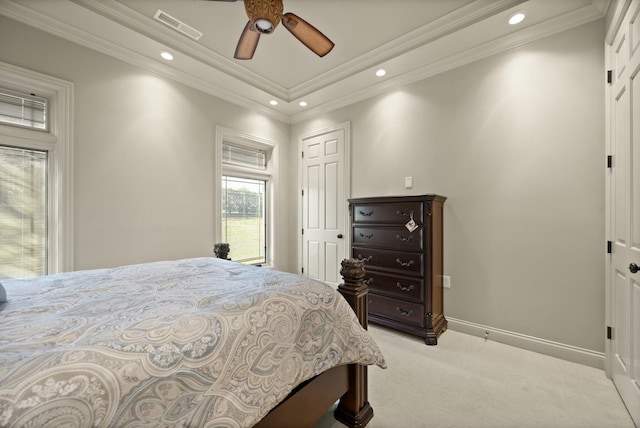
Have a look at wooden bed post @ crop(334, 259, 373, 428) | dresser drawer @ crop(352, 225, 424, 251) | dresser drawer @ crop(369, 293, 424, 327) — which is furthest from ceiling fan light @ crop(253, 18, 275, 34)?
dresser drawer @ crop(369, 293, 424, 327)

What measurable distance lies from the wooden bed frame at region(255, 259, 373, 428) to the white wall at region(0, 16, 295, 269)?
94.2 inches

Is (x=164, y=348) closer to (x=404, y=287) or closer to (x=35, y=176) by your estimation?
(x=404, y=287)

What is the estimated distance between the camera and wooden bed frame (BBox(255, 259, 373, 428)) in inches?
46.6

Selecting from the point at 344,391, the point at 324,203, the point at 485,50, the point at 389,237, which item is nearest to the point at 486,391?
the point at 344,391

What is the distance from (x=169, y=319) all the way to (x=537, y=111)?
3153 millimetres

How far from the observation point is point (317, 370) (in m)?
1.16

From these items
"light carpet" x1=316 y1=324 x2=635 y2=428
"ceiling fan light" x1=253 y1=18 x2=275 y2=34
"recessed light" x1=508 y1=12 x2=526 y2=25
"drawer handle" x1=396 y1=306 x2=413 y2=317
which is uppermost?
"recessed light" x1=508 y1=12 x2=526 y2=25

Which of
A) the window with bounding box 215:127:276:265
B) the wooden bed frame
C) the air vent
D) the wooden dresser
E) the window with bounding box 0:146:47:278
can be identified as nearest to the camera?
the wooden bed frame

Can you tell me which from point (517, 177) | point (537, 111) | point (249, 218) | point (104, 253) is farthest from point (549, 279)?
point (104, 253)

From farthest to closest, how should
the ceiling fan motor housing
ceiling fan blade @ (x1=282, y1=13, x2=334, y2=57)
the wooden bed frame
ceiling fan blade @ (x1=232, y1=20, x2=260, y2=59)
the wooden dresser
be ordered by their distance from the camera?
the wooden dresser < ceiling fan blade @ (x1=232, y1=20, x2=260, y2=59) < ceiling fan blade @ (x1=282, y1=13, x2=334, y2=57) < the ceiling fan motor housing < the wooden bed frame

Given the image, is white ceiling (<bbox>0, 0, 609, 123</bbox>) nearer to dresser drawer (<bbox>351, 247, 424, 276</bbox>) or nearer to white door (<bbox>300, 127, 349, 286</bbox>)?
white door (<bbox>300, 127, 349, 286</bbox>)

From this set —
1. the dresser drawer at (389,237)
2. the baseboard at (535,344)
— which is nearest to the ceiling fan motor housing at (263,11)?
the dresser drawer at (389,237)

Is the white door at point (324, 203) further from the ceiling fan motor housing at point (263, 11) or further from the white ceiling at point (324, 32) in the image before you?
the ceiling fan motor housing at point (263, 11)

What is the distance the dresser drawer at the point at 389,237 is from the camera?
2561 millimetres
